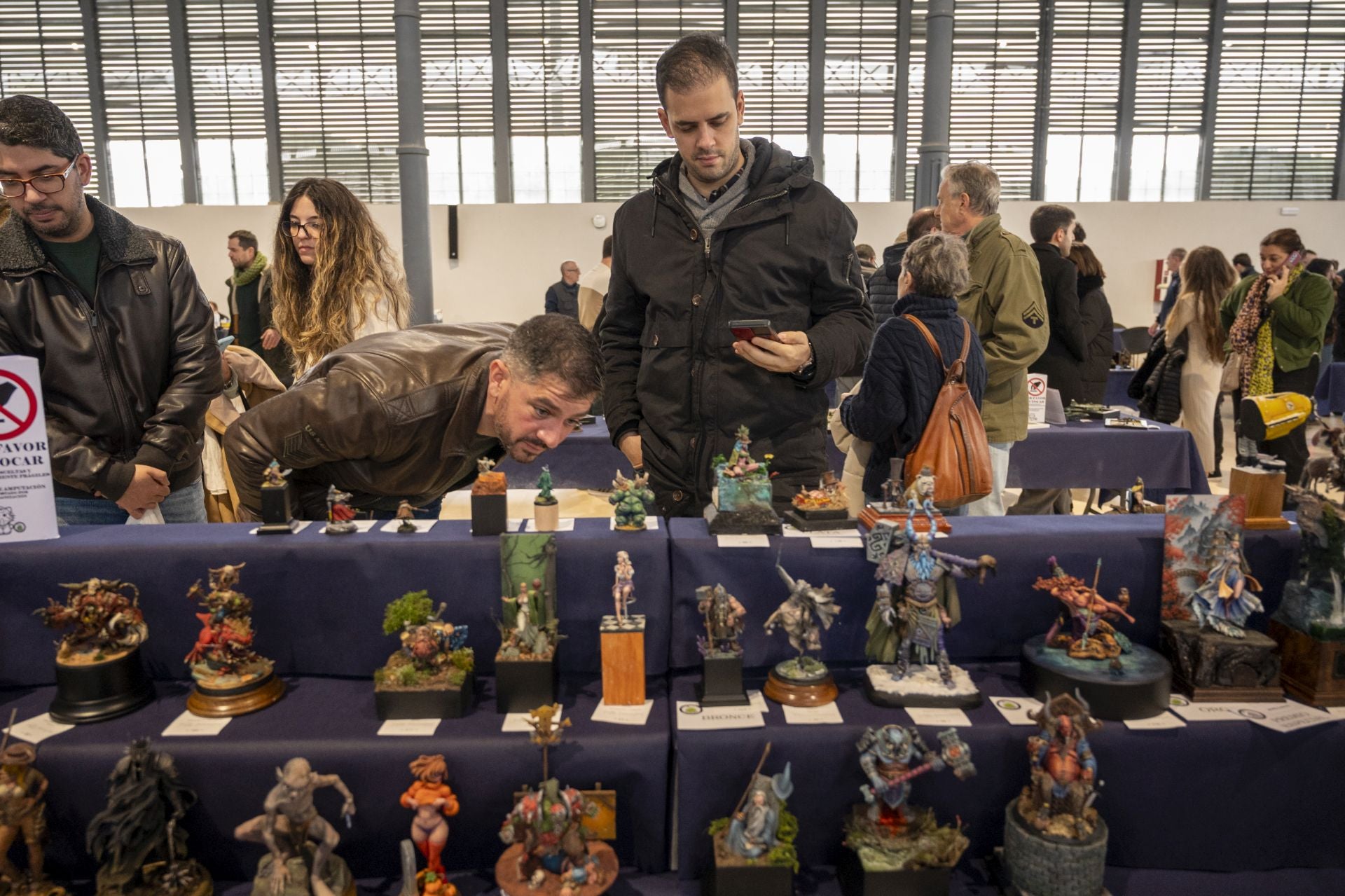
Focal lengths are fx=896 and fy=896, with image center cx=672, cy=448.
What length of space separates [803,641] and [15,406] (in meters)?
1.83

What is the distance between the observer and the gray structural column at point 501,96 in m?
10.8

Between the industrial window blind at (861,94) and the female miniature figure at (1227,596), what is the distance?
31.5 ft

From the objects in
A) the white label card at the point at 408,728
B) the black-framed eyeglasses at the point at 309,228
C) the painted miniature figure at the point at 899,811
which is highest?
the black-framed eyeglasses at the point at 309,228

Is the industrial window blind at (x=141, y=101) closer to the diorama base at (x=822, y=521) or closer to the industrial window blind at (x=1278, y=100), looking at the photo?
the diorama base at (x=822, y=521)

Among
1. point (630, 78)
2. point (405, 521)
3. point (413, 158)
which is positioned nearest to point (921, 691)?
point (405, 521)

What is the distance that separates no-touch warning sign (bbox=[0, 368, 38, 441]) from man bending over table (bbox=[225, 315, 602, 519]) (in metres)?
0.40

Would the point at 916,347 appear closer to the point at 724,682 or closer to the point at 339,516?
the point at 724,682

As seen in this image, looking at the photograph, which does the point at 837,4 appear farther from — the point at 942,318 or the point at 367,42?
the point at 942,318

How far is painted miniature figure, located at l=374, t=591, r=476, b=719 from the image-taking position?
1898 millimetres

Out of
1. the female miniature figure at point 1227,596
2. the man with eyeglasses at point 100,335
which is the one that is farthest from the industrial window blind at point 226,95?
the female miniature figure at point 1227,596

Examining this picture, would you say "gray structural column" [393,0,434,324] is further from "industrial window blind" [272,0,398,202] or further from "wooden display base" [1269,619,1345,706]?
"wooden display base" [1269,619,1345,706]

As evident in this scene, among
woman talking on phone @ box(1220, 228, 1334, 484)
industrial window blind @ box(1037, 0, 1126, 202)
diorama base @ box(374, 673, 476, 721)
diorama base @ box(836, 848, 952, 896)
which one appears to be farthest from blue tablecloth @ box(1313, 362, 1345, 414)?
diorama base @ box(374, 673, 476, 721)

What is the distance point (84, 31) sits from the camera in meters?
11.0

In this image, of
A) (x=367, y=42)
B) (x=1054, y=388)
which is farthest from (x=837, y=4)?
(x=1054, y=388)
